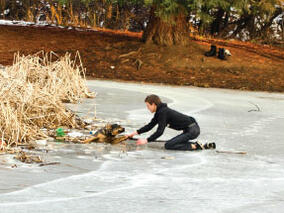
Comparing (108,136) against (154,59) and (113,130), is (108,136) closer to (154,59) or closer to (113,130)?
(113,130)

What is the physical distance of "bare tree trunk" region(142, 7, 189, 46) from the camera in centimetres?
2589

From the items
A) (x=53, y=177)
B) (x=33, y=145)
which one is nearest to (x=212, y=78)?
(x=33, y=145)

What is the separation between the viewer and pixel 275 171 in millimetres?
8867

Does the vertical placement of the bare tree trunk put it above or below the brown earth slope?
above

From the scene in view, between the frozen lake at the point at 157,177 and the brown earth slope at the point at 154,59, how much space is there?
392 inches

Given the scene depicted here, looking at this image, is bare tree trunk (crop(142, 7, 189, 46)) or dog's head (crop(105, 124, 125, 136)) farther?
bare tree trunk (crop(142, 7, 189, 46))

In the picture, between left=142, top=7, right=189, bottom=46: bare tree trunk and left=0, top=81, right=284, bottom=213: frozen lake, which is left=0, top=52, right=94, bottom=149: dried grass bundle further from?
left=142, top=7, right=189, bottom=46: bare tree trunk

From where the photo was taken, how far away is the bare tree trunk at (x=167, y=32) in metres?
25.9

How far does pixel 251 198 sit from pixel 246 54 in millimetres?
19699

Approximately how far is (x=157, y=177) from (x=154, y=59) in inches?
676

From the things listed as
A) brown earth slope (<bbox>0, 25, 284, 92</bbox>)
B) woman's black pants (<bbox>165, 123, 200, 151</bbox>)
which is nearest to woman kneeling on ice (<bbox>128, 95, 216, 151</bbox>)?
woman's black pants (<bbox>165, 123, 200, 151</bbox>)

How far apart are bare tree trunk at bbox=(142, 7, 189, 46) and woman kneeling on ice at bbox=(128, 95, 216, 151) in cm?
1537

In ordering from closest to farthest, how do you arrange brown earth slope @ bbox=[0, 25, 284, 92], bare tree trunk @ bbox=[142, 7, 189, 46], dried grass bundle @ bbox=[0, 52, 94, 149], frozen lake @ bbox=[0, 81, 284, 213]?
frozen lake @ bbox=[0, 81, 284, 213] < dried grass bundle @ bbox=[0, 52, 94, 149] < brown earth slope @ bbox=[0, 25, 284, 92] < bare tree trunk @ bbox=[142, 7, 189, 46]

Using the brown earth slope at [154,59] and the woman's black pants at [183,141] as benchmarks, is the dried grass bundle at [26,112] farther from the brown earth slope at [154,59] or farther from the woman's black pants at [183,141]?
the brown earth slope at [154,59]
